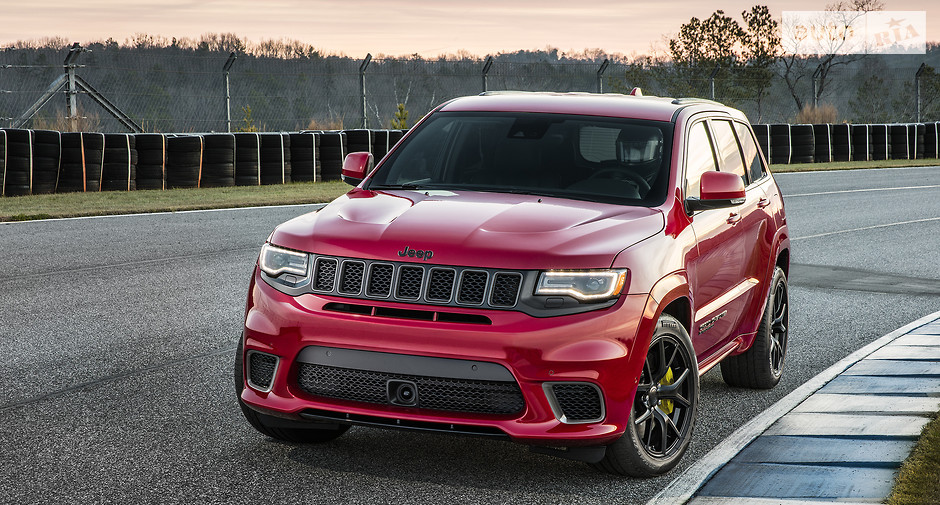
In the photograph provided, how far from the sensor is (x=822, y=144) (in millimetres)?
33000

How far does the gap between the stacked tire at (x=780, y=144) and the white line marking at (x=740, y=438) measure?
82.1 ft

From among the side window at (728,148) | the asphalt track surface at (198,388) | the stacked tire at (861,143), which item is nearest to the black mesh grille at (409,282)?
the asphalt track surface at (198,388)

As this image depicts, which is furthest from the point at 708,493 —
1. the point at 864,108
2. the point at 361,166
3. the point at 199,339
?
the point at 864,108

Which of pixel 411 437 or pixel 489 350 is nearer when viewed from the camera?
pixel 489 350

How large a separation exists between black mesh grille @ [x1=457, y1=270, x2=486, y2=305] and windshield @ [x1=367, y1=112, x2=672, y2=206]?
4.03ft

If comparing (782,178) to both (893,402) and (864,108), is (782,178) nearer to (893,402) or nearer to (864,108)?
(893,402)

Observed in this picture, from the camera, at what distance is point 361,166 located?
6.30m

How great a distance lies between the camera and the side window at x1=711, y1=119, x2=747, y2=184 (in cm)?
660

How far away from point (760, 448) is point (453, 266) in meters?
1.88

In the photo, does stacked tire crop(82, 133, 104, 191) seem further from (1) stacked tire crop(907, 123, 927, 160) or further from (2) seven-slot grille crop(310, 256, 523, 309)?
(1) stacked tire crop(907, 123, 927, 160)

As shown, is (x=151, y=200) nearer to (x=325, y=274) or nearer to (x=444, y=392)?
(x=325, y=274)

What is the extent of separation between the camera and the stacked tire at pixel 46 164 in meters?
18.7

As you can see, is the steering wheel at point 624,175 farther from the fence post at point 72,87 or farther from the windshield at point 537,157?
the fence post at point 72,87

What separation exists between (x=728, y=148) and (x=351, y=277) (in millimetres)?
3016
